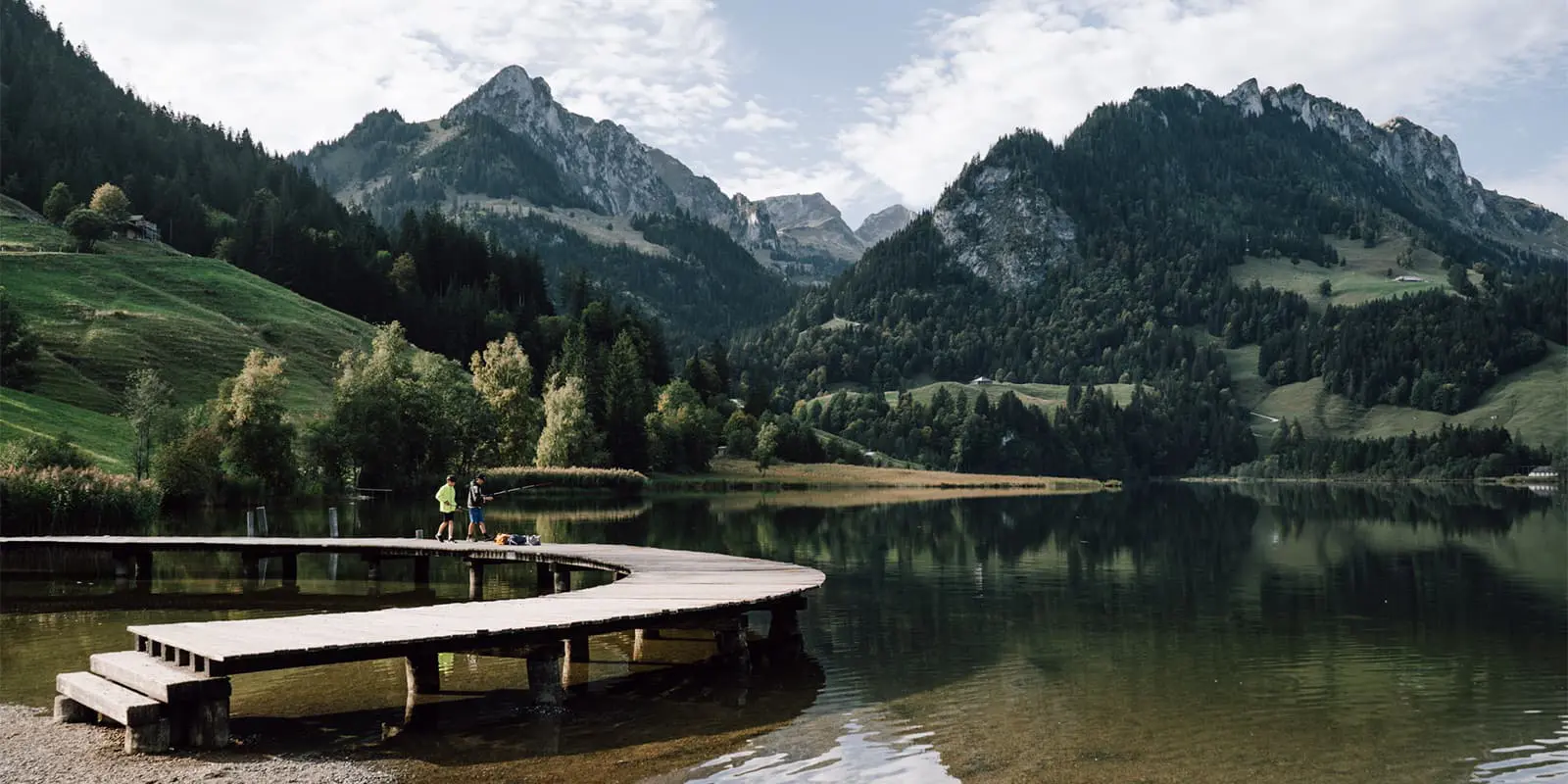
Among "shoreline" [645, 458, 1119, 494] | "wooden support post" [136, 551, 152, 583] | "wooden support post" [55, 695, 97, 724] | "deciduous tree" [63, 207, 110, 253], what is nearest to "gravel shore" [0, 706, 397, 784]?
"wooden support post" [55, 695, 97, 724]

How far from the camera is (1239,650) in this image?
29.9m

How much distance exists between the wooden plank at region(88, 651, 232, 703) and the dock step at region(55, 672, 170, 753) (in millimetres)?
153

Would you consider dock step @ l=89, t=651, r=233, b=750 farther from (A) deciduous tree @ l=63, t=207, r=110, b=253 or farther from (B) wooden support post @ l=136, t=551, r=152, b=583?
(A) deciduous tree @ l=63, t=207, r=110, b=253

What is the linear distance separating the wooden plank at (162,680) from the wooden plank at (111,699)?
15 centimetres

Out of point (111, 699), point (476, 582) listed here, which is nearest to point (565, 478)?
point (476, 582)

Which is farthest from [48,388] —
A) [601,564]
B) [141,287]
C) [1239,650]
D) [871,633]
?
[1239,650]

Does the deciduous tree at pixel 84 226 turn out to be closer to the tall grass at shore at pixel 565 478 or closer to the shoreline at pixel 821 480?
the tall grass at shore at pixel 565 478

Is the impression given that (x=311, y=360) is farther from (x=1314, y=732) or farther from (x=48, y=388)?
(x=1314, y=732)

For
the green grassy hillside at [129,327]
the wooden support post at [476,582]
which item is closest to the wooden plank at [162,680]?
the wooden support post at [476,582]

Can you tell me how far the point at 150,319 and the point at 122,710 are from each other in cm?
11044

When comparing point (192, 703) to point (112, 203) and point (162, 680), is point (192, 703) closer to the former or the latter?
point (162, 680)

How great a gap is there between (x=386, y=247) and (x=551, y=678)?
185668mm

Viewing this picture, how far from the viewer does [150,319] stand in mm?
114250

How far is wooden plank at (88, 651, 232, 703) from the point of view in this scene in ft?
60.2
